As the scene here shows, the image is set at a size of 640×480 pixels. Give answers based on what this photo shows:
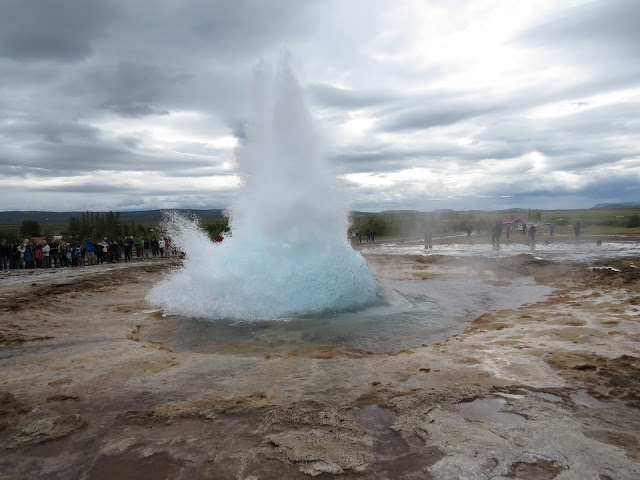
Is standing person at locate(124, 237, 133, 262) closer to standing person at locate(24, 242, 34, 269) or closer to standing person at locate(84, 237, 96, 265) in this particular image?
standing person at locate(84, 237, 96, 265)

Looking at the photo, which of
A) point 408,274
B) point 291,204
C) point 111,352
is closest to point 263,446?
point 111,352

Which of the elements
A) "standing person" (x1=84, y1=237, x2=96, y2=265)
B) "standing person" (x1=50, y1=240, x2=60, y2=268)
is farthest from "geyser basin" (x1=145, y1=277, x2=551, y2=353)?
"standing person" (x1=84, y1=237, x2=96, y2=265)

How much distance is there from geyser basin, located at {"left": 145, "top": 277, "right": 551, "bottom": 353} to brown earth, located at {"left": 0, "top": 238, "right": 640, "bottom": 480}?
254 mm

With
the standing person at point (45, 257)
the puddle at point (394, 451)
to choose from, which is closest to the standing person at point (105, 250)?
the standing person at point (45, 257)

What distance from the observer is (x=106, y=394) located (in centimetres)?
411

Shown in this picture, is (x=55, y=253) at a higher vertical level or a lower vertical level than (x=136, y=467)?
higher

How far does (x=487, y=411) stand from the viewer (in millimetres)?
3623

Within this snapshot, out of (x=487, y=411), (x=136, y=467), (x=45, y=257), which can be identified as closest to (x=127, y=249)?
(x=45, y=257)

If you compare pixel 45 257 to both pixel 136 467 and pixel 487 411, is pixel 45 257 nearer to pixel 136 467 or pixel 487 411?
pixel 136 467

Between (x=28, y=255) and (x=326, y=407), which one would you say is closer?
(x=326, y=407)

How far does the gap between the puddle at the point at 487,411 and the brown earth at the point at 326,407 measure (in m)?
0.02

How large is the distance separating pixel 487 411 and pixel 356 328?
3477 millimetres

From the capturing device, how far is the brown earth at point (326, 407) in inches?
113

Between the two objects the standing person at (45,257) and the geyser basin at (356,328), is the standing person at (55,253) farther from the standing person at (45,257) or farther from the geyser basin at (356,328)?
the geyser basin at (356,328)
